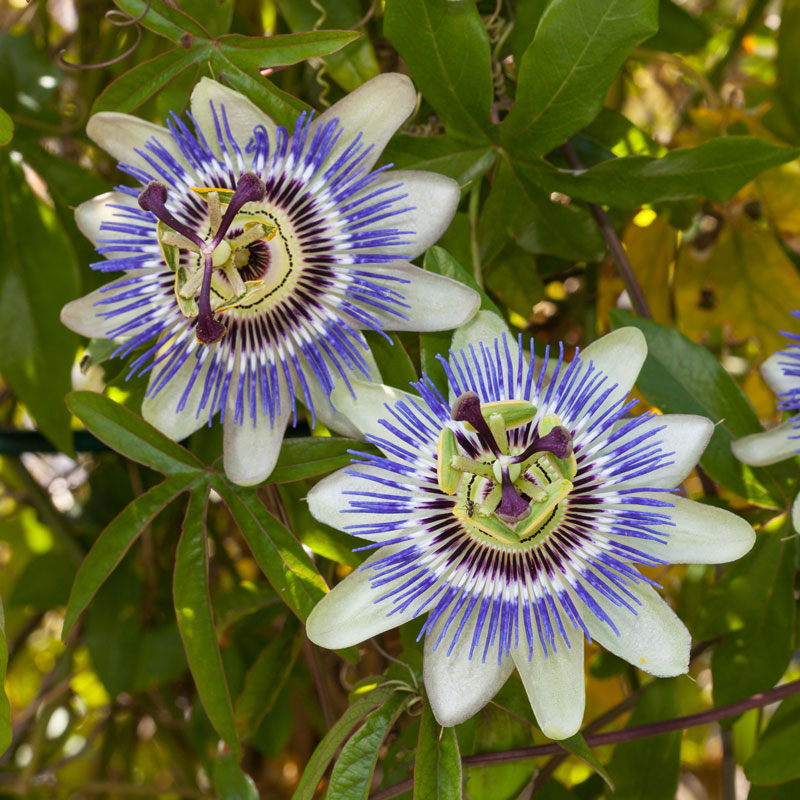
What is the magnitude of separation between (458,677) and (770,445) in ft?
1.62

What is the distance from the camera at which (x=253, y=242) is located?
123 centimetres

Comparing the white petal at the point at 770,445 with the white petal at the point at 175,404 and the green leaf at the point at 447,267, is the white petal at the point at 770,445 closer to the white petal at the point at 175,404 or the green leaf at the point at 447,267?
the green leaf at the point at 447,267

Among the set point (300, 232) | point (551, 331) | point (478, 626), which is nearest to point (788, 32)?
point (551, 331)

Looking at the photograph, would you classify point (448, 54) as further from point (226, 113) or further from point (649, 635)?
point (649, 635)

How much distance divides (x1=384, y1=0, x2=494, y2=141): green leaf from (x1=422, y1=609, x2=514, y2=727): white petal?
673 mm

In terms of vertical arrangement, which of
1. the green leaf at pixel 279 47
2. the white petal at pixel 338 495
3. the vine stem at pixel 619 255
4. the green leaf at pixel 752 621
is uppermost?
the green leaf at pixel 279 47

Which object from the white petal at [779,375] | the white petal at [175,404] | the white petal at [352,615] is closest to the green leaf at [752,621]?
the white petal at [779,375]

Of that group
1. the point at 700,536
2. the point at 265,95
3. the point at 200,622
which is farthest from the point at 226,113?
the point at 700,536

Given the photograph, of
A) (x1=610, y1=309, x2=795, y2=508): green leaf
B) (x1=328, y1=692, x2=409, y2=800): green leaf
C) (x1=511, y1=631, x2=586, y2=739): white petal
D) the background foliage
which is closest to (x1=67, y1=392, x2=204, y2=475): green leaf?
the background foliage

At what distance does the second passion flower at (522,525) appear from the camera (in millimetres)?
1031

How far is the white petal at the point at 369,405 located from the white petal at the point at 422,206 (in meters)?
0.17

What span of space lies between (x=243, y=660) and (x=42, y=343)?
750 millimetres

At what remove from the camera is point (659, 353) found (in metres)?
1.25

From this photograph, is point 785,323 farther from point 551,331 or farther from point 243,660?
point 243,660
